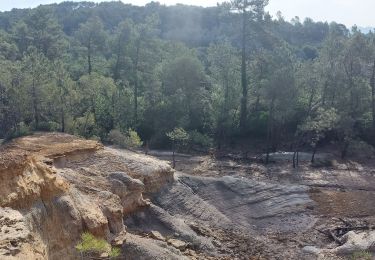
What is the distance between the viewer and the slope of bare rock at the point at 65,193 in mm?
Answer: 18797

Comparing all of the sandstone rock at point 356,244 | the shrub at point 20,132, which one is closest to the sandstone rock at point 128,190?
the sandstone rock at point 356,244

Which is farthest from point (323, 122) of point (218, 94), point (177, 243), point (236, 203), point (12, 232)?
point (12, 232)

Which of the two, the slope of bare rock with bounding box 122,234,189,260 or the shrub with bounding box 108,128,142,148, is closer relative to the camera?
the slope of bare rock with bounding box 122,234,189,260

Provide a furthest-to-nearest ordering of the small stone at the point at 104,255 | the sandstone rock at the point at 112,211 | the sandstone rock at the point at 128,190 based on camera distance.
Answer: the sandstone rock at the point at 128,190 < the sandstone rock at the point at 112,211 < the small stone at the point at 104,255

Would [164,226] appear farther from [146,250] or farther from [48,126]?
[48,126]

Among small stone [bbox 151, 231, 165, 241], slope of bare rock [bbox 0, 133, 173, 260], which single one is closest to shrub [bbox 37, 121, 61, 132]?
slope of bare rock [bbox 0, 133, 173, 260]

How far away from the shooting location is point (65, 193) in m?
23.1

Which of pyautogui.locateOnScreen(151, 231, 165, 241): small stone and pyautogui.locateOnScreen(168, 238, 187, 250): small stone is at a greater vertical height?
pyautogui.locateOnScreen(151, 231, 165, 241): small stone

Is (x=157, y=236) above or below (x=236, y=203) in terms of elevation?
A: above

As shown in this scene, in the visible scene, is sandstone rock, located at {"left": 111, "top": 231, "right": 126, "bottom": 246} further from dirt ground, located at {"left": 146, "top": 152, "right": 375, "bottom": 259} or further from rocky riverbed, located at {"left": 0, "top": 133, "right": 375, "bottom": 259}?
dirt ground, located at {"left": 146, "top": 152, "right": 375, "bottom": 259}

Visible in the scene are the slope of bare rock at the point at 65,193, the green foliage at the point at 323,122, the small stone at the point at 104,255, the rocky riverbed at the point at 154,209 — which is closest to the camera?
the slope of bare rock at the point at 65,193

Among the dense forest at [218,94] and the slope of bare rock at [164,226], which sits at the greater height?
the dense forest at [218,94]

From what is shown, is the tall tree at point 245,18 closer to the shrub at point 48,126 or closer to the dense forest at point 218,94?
the dense forest at point 218,94

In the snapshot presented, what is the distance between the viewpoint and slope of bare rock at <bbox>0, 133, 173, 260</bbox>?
18.8 m
